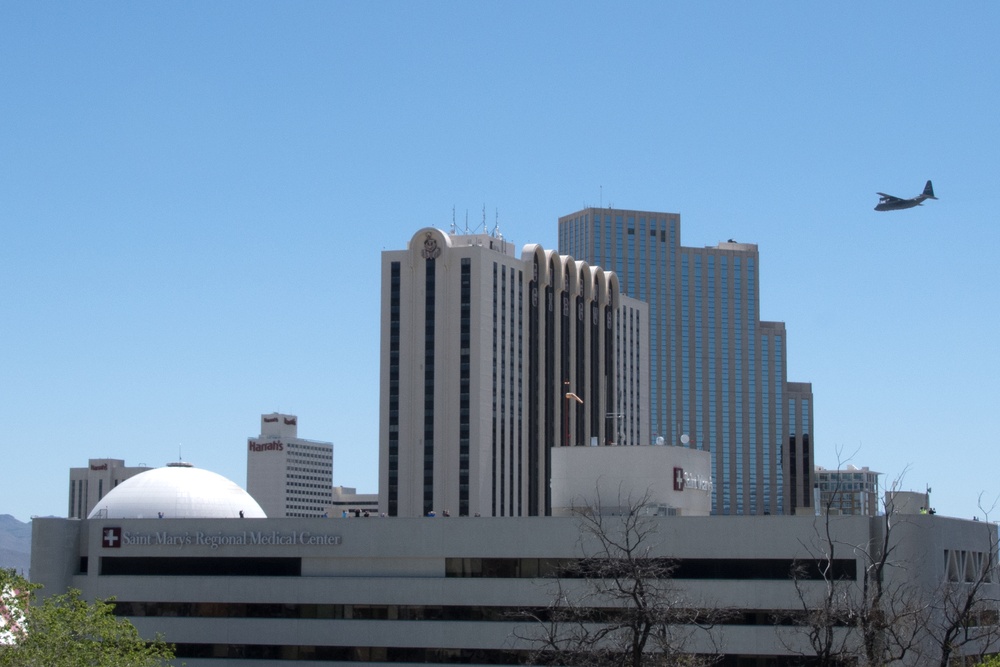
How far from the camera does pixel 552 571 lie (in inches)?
3002

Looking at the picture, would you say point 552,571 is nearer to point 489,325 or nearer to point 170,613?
point 170,613

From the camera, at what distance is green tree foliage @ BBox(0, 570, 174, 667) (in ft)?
177

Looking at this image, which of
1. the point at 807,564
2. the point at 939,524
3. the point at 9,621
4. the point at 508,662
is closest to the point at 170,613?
the point at 508,662

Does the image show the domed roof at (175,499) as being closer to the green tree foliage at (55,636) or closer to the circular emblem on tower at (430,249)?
the green tree foliage at (55,636)

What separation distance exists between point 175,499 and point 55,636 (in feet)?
130

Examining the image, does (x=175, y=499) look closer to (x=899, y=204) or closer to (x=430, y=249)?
(x=899, y=204)

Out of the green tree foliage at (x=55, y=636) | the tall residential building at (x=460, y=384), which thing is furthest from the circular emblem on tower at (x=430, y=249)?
the green tree foliage at (x=55, y=636)

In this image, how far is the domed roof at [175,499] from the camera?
9331 cm

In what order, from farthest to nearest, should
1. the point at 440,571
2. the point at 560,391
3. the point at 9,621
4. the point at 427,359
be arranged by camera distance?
the point at 560,391, the point at 427,359, the point at 440,571, the point at 9,621

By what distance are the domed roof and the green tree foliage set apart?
31.9 meters

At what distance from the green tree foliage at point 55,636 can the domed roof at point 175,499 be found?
31875mm

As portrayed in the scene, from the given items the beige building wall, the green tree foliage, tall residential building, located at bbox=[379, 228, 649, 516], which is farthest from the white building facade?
tall residential building, located at bbox=[379, 228, 649, 516]

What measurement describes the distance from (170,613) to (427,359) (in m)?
85.6

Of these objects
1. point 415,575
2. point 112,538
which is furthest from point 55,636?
point 112,538
